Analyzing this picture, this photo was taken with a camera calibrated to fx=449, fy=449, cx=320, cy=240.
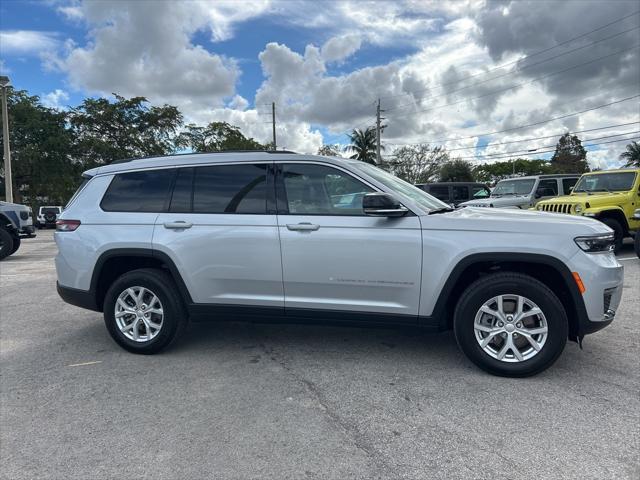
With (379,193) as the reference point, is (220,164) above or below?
above

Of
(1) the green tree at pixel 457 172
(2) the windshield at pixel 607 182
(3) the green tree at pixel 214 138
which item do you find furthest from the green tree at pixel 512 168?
(2) the windshield at pixel 607 182

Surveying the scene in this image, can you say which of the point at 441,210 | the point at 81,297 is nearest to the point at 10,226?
the point at 81,297

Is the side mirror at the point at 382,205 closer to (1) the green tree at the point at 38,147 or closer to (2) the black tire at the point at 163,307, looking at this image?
(2) the black tire at the point at 163,307

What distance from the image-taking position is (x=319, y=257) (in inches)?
148

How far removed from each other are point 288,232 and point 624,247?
10.7 m

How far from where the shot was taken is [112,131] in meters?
39.7

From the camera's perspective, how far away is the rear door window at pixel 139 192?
14.0ft

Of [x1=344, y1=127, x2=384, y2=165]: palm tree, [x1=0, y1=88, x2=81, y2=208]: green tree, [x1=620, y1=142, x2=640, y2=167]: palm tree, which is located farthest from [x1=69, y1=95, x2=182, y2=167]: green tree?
[x1=620, y1=142, x2=640, y2=167]: palm tree

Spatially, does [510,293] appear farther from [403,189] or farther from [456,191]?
[456,191]

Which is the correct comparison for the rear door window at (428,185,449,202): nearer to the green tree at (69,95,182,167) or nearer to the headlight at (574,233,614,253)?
the headlight at (574,233,614,253)

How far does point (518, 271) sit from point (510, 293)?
0.28 m

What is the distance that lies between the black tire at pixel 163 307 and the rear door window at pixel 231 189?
2.46 feet

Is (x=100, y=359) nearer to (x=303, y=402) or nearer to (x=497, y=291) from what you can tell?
(x=303, y=402)

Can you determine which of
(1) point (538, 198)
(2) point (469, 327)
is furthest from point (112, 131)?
(2) point (469, 327)
